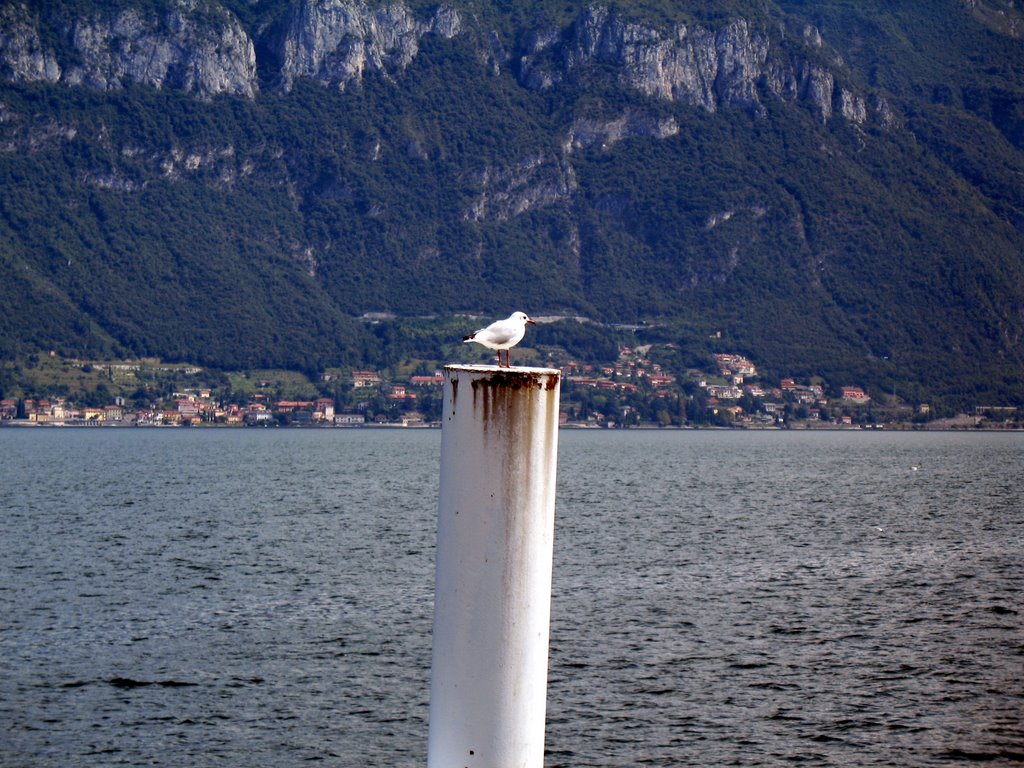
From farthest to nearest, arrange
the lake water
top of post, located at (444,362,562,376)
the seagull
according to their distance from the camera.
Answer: the lake water
the seagull
top of post, located at (444,362,562,376)

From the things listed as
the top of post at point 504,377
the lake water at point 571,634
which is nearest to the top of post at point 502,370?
the top of post at point 504,377

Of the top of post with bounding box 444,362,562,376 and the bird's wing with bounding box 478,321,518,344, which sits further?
the bird's wing with bounding box 478,321,518,344

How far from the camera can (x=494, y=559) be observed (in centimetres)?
1094

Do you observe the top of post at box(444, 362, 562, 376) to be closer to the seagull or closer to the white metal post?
the white metal post

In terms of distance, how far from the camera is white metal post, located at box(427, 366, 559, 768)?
10.9 metres

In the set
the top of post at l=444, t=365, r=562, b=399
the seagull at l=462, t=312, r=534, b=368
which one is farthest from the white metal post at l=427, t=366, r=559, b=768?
the seagull at l=462, t=312, r=534, b=368

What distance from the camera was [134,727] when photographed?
26.9 meters

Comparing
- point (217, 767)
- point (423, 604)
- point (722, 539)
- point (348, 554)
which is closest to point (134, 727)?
point (217, 767)

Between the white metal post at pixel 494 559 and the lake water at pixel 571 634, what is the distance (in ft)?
45.3

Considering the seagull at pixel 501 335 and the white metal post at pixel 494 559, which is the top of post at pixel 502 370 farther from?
the seagull at pixel 501 335

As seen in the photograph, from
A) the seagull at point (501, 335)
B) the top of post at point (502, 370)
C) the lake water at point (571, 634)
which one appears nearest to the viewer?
the top of post at point (502, 370)

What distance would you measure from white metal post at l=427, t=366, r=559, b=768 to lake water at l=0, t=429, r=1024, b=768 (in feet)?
45.3

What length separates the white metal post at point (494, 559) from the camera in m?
10.9

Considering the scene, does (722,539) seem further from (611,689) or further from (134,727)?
(134,727)
